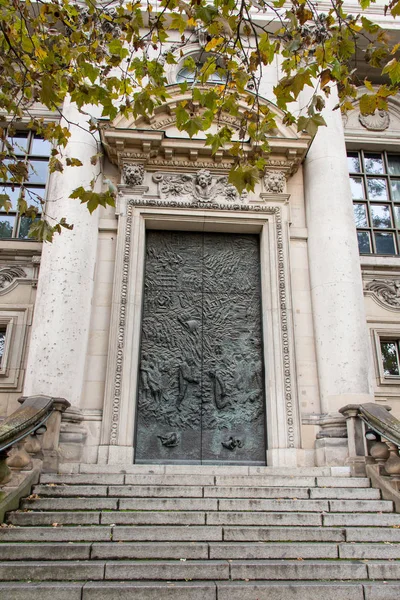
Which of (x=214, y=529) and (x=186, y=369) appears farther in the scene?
(x=186, y=369)

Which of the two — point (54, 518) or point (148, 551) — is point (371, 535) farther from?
point (54, 518)

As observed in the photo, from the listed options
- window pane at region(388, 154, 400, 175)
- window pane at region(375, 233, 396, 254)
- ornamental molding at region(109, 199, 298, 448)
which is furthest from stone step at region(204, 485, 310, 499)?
window pane at region(388, 154, 400, 175)

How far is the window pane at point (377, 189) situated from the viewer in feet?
38.3

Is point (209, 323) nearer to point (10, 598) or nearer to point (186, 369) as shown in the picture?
point (186, 369)

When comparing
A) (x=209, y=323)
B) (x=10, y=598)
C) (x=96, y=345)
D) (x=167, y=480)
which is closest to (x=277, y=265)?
(x=209, y=323)

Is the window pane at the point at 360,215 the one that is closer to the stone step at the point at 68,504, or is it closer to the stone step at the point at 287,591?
the stone step at the point at 68,504

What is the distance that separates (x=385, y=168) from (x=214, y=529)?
9.70m

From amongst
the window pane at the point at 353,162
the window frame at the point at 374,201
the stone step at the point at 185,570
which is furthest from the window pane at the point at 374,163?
the stone step at the point at 185,570

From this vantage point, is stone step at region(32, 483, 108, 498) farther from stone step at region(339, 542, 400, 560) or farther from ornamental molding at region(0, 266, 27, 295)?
ornamental molding at region(0, 266, 27, 295)

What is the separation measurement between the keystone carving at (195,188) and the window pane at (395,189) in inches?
155

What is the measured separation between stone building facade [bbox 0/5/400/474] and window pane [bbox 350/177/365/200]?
1.16m

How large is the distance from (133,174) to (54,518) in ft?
22.0

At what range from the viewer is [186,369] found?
9312mm

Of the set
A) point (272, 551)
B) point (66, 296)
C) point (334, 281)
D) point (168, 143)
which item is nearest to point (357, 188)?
point (334, 281)
